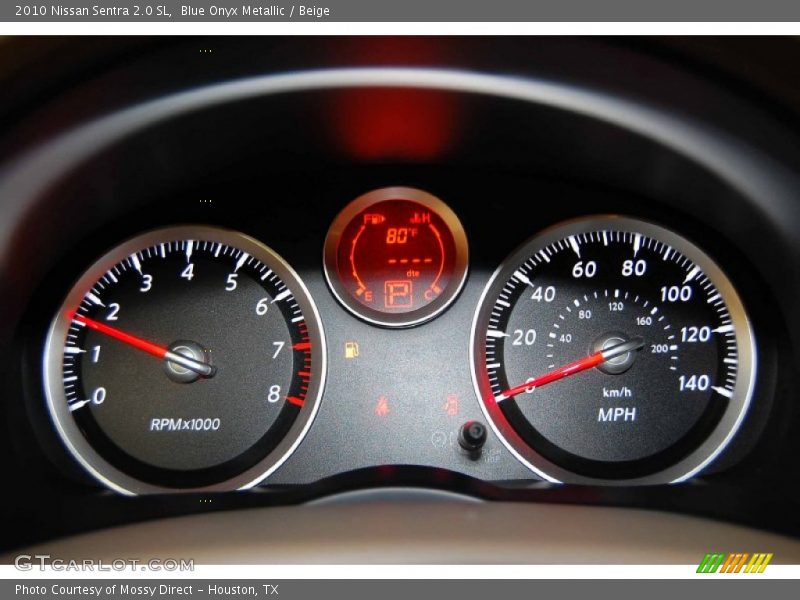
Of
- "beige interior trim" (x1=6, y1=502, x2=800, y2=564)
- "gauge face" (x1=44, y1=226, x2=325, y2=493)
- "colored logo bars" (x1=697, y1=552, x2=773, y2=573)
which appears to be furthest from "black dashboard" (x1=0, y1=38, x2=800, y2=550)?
"colored logo bars" (x1=697, y1=552, x2=773, y2=573)

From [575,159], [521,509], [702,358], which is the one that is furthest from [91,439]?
[702,358]

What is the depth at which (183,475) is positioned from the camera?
89.7 inches

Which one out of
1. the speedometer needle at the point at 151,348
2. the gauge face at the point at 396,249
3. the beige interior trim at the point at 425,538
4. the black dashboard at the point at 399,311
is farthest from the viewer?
the gauge face at the point at 396,249

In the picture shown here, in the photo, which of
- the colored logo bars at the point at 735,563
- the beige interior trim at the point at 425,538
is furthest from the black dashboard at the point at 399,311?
the colored logo bars at the point at 735,563

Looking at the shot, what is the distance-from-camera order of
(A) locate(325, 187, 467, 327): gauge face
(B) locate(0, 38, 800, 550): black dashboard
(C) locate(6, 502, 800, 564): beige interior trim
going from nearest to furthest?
(C) locate(6, 502, 800, 564): beige interior trim
(B) locate(0, 38, 800, 550): black dashboard
(A) locate(325, 187, 467, 327): gauge face

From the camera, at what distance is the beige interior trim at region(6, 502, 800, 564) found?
1.54 m

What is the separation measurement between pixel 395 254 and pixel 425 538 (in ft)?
3.38

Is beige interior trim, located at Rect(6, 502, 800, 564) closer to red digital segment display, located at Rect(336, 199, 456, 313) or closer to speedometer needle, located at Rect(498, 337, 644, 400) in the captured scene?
speedometer needle, located at Rect(498, 337, 644, 400)

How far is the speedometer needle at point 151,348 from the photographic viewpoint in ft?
7.39

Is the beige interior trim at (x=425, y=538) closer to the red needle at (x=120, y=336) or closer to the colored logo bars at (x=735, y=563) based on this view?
the colored logo bars at (x=735, y=563)

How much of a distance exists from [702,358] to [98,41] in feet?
5.77

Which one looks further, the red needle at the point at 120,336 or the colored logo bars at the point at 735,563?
the red needle at the point at 120,336

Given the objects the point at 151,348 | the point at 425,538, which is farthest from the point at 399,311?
the point at 425,538

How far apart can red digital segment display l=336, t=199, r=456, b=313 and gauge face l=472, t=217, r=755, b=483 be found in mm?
184
